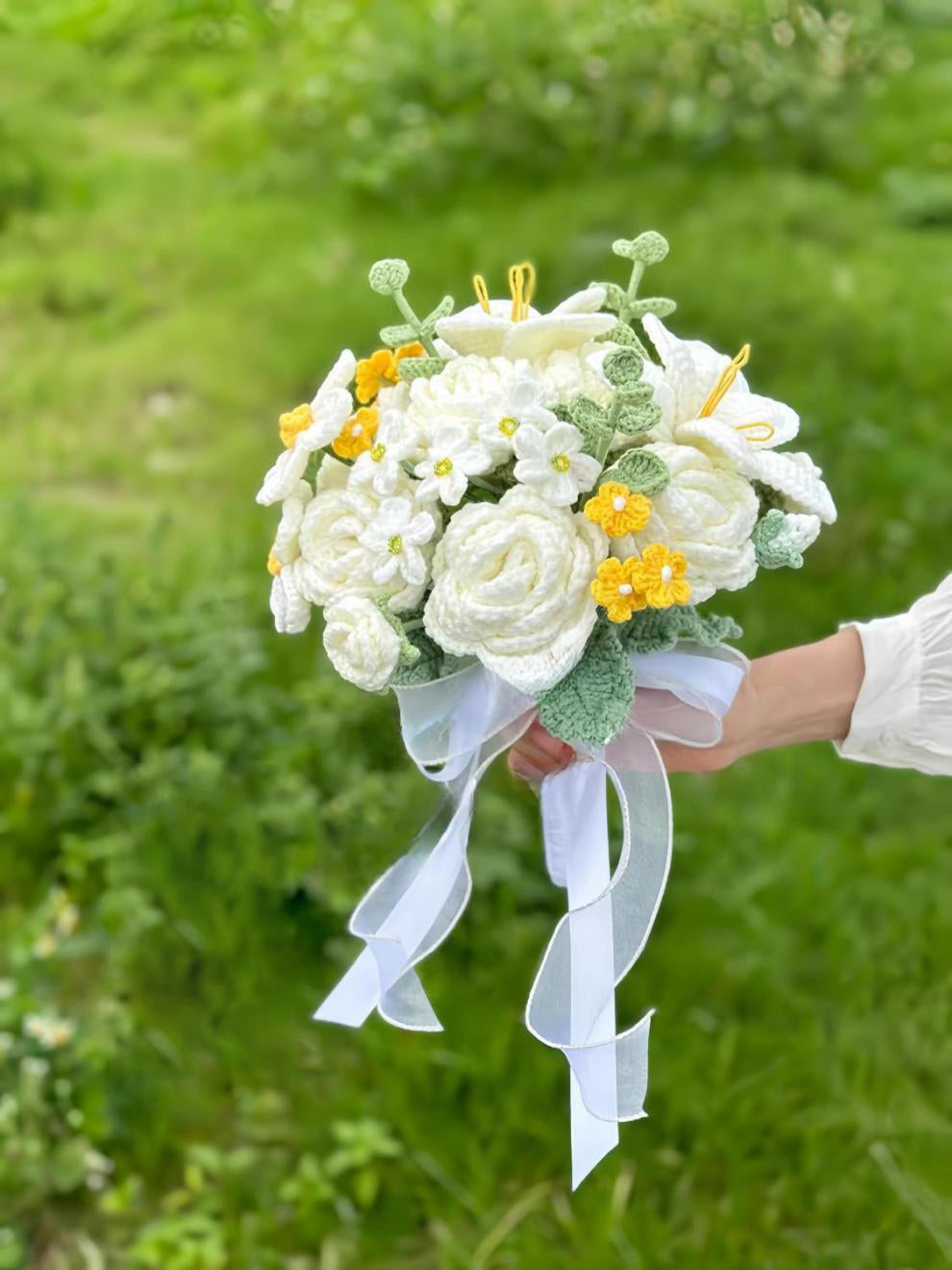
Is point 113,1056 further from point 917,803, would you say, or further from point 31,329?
point 31,329

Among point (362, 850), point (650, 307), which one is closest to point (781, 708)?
point (650, 307)

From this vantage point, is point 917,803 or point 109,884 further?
point 917,803

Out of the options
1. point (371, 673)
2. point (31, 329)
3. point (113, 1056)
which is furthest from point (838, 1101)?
point (31, 329)

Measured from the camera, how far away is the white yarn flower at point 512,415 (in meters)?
1.18

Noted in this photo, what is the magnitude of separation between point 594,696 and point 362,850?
117 centimetres

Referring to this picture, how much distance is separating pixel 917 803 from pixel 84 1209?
1701 mm

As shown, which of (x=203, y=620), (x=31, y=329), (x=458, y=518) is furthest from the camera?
(x=31, y=329)

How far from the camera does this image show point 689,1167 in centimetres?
206

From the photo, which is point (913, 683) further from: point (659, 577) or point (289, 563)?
point (289, 563)

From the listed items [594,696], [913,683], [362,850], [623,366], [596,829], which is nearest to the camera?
[623,366]

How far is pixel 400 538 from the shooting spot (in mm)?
1220

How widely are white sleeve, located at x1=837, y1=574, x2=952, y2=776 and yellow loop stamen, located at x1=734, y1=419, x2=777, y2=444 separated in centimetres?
41

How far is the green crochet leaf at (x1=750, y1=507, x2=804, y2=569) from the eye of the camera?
123cm

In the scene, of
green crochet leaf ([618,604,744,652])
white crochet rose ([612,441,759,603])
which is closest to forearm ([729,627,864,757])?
green crochet leaf ([618,604,744,652])
